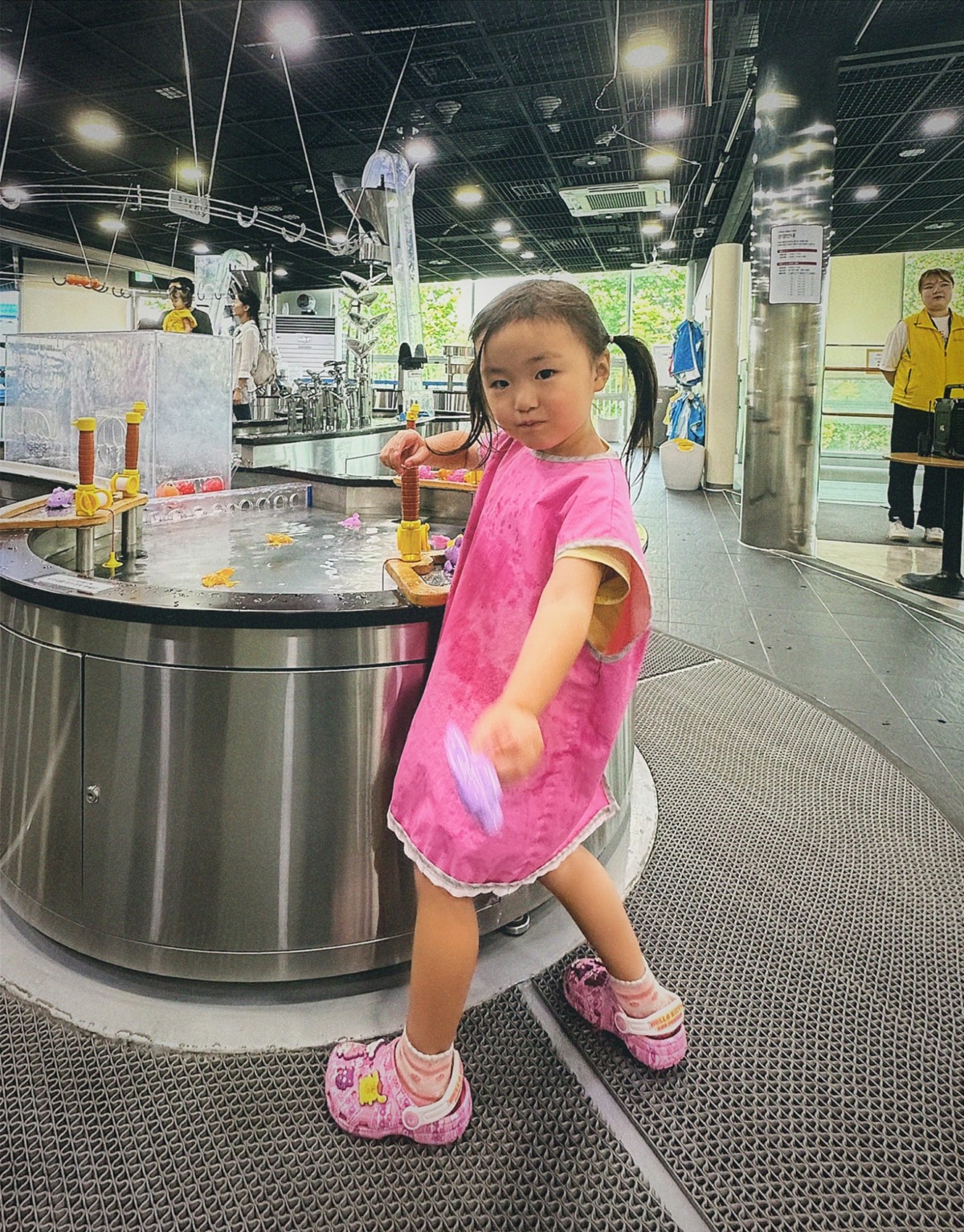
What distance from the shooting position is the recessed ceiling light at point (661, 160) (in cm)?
830

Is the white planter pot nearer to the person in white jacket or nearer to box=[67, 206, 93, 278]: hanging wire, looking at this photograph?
box=[67, 206, 93, 278]: hanging wire

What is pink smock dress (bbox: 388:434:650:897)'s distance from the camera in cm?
106

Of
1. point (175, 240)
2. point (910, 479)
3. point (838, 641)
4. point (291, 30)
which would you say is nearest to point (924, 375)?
point (910, 479)

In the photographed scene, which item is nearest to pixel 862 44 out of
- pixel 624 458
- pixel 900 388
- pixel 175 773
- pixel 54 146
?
pixel 900 388

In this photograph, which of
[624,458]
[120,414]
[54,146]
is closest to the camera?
[624,458]

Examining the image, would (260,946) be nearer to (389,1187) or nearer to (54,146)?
(389,1187)

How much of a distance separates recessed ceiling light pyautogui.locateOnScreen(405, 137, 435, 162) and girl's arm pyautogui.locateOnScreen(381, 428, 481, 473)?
7791 millimetres

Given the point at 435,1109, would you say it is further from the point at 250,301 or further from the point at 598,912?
the point at 250,301

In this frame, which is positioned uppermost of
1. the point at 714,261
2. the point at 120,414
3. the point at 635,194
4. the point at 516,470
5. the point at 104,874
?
the point at 635,194

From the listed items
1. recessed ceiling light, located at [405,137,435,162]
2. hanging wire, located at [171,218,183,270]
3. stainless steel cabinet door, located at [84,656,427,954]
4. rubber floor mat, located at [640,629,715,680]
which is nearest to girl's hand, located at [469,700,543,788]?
stainless steel cabinet door, located at [84,656,427,954]

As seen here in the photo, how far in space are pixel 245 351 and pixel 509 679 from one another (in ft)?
18.4

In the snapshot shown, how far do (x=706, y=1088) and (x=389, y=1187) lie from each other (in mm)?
484

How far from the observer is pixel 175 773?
1.33 meters

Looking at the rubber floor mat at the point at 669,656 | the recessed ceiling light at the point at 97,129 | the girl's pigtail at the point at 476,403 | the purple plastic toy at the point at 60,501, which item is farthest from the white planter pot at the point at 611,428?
the girl's pigtail at the point at 476,403
